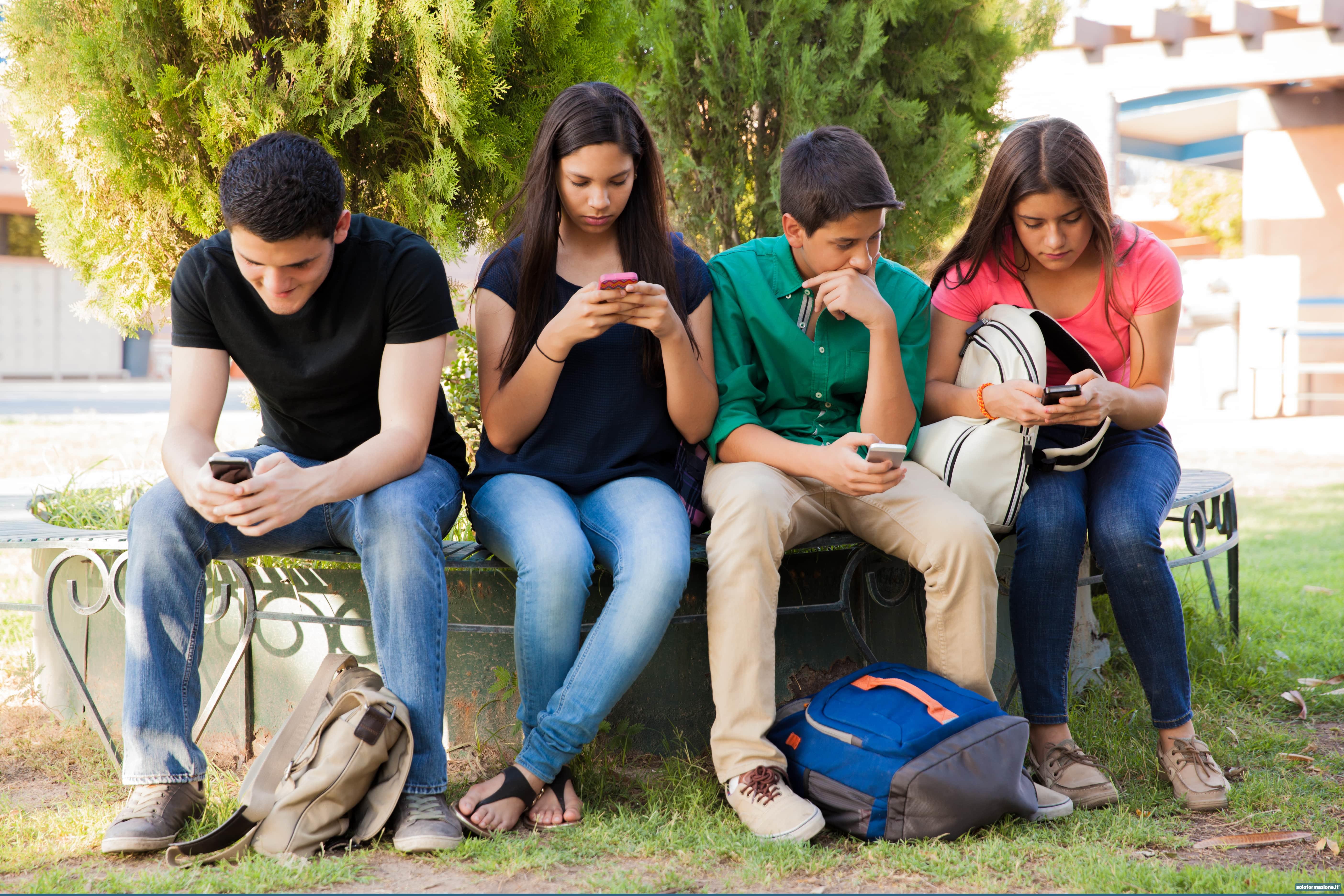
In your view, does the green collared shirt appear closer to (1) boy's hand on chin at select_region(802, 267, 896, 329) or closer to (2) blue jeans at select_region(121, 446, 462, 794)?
(1) boy's hand on chin at select_region(802, 267, 896, 329)

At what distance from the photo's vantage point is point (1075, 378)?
2.83 meters

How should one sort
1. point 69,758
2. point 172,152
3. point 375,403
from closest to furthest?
point 375,403
point 69,758
point 172,152

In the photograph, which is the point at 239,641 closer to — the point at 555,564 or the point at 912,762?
the point at 555,564

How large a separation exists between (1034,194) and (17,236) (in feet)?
75.4

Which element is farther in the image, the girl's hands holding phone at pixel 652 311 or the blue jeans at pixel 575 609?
the girl's hands holding phone at pixel 652 311

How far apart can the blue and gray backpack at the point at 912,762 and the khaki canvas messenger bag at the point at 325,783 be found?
926mm

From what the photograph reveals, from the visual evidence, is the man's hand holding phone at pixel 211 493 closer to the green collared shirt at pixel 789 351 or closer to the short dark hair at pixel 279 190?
the short dark hair at pixel 279 190

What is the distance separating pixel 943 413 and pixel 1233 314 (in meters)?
13.1

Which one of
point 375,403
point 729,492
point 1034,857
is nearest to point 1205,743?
point 1034,857

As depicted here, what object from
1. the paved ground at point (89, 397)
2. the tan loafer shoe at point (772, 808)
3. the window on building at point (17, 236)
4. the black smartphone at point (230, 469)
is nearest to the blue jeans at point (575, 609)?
the tan loafer shoe at point (772, 808)

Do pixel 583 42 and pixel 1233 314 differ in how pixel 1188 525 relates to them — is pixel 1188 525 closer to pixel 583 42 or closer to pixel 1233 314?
pixel 583 42

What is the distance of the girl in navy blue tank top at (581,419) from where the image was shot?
8.36 ft

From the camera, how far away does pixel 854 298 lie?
9.21 ft

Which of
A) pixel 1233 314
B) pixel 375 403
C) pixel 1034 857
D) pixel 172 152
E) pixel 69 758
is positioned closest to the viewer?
pixel 1034 857
